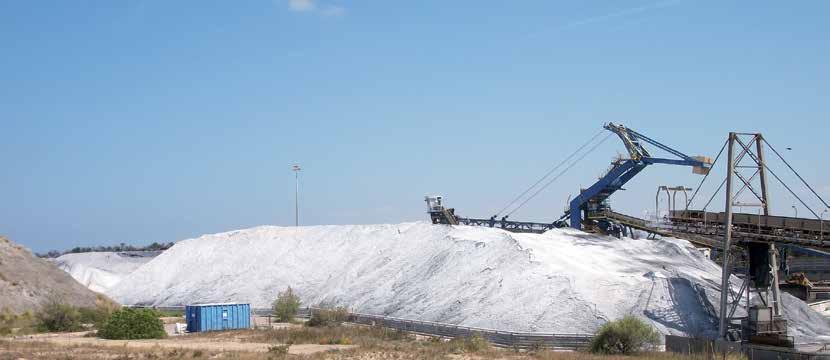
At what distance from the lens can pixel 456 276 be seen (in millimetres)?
49531

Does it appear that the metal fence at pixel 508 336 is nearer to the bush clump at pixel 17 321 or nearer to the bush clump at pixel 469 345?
the bush clump at pixel 469 345

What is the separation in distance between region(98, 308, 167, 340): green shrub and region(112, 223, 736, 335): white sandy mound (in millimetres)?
12176

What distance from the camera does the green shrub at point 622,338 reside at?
35.2m

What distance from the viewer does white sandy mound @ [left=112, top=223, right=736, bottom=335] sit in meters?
41.4

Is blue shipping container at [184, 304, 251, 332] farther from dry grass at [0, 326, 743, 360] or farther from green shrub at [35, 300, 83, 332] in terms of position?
dry grass at [0, 326, 743, 360]

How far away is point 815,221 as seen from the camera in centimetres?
3972

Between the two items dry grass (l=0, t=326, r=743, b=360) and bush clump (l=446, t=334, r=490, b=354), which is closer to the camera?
dry grass (l=0, t=326, r=743, b=360)

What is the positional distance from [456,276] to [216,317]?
12572 millimetres

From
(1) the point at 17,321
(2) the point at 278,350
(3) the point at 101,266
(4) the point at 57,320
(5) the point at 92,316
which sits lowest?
(1) the point at 17,321

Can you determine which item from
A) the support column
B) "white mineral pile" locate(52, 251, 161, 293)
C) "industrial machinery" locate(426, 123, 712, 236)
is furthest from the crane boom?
"white mineral pile" locate(52, 251, 161, 293)

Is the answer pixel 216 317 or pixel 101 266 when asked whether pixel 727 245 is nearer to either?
pixel 216 317

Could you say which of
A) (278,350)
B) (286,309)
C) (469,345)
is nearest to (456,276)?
(286,309)

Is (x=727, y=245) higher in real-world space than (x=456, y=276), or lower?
higher

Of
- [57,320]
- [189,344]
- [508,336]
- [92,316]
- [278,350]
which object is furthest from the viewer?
[92,316]
